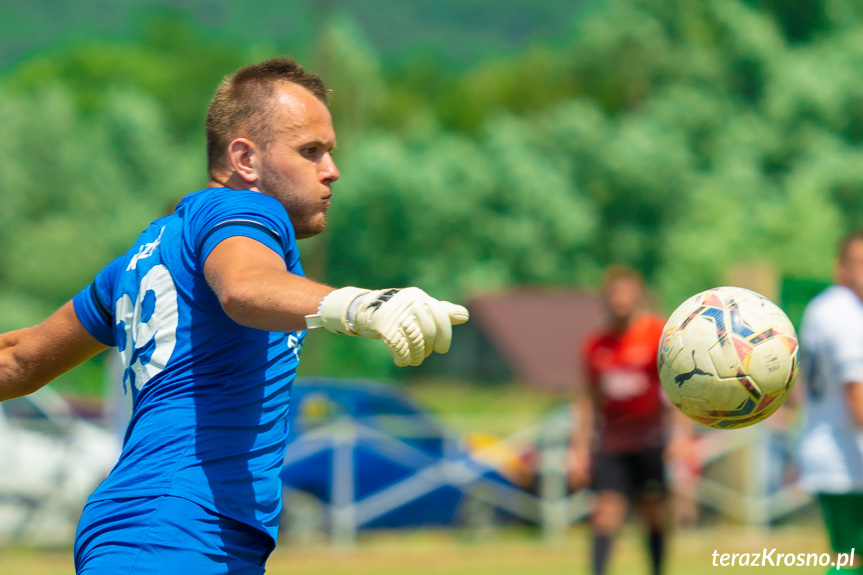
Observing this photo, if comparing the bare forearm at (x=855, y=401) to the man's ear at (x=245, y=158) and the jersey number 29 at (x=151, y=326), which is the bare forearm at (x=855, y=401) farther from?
the jersey number 29 at (x=151, y=326)

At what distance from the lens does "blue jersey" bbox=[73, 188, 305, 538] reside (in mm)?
2590

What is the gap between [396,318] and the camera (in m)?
2.21

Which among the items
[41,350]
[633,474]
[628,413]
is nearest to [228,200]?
[41,350]

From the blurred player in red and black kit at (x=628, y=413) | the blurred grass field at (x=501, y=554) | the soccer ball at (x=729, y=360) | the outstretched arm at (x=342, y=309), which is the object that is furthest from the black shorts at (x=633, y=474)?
the outstretched arm at (x=342, y=309)

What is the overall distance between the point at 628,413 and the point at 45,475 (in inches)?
243

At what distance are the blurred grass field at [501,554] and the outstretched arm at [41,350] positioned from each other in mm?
7004

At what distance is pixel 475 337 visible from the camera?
40.3 meters

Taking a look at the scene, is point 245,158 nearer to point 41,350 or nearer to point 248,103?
point 248,103

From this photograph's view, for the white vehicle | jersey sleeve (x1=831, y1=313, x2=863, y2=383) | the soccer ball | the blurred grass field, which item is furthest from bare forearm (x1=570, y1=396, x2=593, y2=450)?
the white vehicle

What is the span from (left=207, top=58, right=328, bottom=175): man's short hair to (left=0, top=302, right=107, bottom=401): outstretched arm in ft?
2.03

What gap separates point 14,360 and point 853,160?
34.3m

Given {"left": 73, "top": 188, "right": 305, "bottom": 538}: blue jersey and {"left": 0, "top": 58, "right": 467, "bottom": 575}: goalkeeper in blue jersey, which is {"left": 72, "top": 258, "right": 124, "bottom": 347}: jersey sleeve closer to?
{"left": 0, "top": 58, "right": 467, "bottom": 575}: goalkeeper in blue jersey

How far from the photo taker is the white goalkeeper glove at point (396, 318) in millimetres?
2213

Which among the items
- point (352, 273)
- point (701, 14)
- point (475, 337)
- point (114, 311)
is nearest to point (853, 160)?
point (701, 14)
